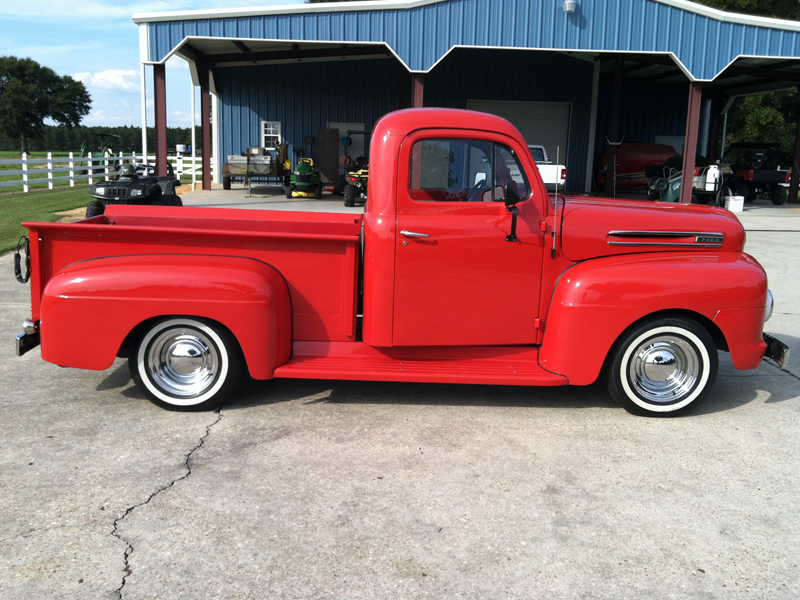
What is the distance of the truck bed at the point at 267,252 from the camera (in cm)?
475

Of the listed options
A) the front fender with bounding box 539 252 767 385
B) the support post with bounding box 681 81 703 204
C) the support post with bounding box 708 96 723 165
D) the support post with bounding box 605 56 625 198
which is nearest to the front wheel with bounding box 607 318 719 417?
the front fender with bounding box 539 252 767 385

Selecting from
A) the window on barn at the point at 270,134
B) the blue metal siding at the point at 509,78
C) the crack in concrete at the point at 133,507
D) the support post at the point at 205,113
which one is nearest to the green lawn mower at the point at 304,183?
the support post at the point at 205,113

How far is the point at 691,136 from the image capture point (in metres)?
17.8

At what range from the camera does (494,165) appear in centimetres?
489

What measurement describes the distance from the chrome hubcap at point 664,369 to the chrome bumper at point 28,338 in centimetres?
414

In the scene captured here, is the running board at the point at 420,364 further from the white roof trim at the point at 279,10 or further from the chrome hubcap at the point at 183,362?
the white roof trim at the point at 279,10

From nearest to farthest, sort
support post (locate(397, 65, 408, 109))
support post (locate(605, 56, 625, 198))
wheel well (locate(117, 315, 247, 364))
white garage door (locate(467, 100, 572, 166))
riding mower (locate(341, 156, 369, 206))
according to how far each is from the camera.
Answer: wheel well (locate(117, 315, 247, 364)) < riding mower (locate(341, 156, 369, 206)) < support post (locate(397, 65, 408, 109)) < support post (locate(605, 56, 625, 198)) < white garage door (locate(467, 100, 572, 166))

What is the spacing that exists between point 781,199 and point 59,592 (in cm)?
2536

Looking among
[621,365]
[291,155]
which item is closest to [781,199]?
[291,155]

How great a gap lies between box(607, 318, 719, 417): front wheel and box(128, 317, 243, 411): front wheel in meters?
2.68

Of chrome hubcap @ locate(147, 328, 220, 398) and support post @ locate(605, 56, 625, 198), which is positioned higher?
support post @ locate(605, 56, 625, 198)

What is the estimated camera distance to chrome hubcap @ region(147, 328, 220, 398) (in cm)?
480

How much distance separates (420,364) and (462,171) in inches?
54.2

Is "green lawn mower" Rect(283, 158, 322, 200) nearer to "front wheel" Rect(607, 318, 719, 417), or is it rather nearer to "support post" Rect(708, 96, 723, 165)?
"support post" Rect(708, 96, 723, 165)
